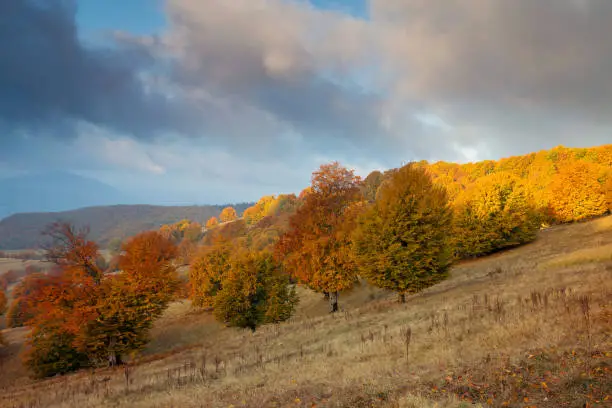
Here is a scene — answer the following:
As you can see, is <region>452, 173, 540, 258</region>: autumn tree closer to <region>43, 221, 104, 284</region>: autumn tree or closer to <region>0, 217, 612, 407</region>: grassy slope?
<region>0, 217, 612, 407</region>: grassy slope

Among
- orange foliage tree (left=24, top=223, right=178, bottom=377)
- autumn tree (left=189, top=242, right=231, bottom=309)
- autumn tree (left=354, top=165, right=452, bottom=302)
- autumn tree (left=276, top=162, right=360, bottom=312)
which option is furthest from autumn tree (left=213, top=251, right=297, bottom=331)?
autumn tree (left=354, top=165, right=452, bottom=302)

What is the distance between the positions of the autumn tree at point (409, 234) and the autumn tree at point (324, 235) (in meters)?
5.96

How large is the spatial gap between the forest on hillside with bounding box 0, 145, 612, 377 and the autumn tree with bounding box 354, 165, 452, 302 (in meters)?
0.07

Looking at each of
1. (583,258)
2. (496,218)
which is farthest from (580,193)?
(583,258)

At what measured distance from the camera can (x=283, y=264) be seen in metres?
32.1

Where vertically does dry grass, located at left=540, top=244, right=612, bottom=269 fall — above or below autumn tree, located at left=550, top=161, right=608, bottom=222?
below

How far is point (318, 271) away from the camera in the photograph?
27859 millimetres

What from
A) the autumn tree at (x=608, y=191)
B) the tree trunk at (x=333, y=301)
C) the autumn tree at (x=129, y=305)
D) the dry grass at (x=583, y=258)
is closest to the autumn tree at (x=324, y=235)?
the tree trunk at (x=333, y=301)

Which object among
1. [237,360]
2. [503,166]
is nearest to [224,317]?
[237,360]

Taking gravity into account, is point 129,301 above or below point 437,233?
below

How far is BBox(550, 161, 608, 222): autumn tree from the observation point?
4931cm

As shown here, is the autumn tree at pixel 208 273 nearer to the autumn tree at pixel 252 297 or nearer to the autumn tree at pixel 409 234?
the autumn tree at pixel 252 297

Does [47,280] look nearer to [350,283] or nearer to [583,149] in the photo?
[350,283]

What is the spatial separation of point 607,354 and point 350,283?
71.2 ft
